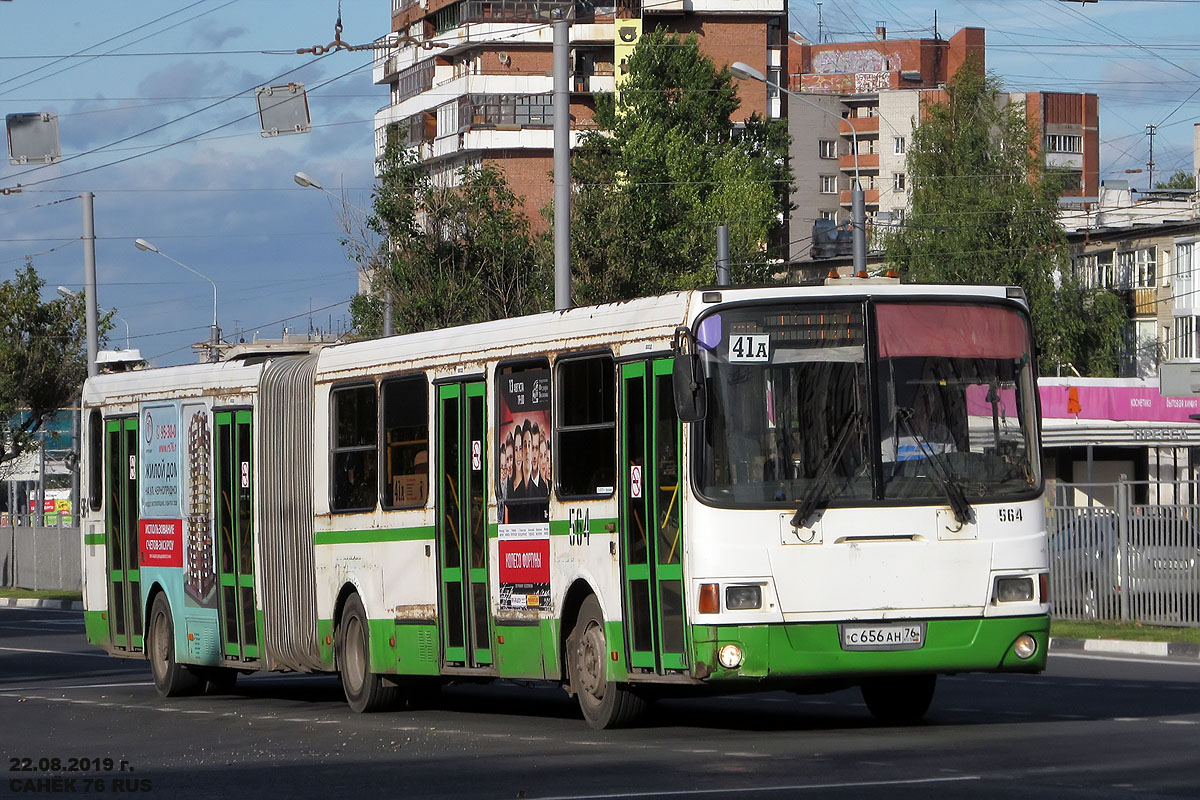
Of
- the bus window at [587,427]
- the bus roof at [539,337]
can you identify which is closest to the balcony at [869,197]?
the bus roof at [539,337]

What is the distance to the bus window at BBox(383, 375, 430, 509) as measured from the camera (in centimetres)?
1714

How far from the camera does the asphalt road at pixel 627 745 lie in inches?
444

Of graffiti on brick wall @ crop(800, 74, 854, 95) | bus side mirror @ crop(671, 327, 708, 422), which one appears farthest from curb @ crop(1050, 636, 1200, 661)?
graffiti on brick wall @ crop(800, 74, 854, 95)

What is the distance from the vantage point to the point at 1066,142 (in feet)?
424

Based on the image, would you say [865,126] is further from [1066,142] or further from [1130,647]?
[1130,647]

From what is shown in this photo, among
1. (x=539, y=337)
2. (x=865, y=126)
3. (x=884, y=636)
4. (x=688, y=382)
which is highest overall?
(x=865, y=126)

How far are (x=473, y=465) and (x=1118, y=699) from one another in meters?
5.27

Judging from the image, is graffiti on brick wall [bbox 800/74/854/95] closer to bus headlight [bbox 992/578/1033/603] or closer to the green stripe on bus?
the green stripe on bus

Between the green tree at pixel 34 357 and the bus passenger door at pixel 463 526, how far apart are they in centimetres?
4080

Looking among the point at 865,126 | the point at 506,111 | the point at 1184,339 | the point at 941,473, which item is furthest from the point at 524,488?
the point at 865,126

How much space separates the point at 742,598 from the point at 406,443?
4656 mm

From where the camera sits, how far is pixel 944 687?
62.2 ft

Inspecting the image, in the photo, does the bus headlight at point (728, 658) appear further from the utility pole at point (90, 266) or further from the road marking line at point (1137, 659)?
the utility pole at point (90, 266)

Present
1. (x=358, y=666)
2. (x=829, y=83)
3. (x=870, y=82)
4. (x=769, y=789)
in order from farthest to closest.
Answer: (x=870, y=82)
(x=829, y=83)
(x=358, y=666)
(x=769, y=789)
